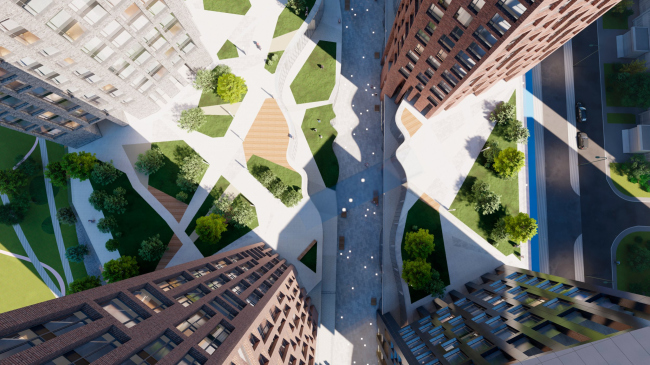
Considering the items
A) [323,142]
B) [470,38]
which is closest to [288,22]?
[323,142]

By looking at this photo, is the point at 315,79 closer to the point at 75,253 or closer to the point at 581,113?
the point at 581,113

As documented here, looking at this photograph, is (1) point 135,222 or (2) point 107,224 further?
(1) point 135,222

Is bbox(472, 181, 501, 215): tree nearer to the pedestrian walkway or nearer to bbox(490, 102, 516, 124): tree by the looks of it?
bbox(490, 102, 516, 124): tree

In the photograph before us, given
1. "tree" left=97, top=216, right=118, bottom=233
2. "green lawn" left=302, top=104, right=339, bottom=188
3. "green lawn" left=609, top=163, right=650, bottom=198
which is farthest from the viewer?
"green lawn" left=302, top=104, right=339, bottom=188

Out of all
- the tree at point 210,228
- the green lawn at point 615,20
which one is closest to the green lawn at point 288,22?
the tree at point 210,228

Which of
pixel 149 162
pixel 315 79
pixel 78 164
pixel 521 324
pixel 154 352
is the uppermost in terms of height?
pixel 315 79

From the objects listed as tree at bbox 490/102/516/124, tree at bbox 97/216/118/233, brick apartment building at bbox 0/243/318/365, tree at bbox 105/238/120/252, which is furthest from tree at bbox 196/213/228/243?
tree at bbox 490/102/516/124

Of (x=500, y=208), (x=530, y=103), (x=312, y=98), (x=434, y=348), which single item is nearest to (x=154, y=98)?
(x=312, y=98)
